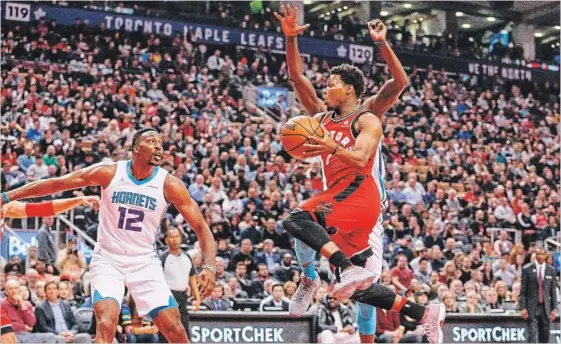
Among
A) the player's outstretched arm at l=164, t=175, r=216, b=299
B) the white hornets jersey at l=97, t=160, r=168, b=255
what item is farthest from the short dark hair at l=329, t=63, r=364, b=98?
the white hornets jersey at l=97, t=160, r=168, b=255

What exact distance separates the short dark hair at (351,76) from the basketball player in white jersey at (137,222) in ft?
5.55

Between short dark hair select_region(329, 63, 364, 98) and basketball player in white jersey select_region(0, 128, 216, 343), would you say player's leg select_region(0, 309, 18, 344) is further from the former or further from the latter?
short dark hair select_region(329, 63, 364, 98)

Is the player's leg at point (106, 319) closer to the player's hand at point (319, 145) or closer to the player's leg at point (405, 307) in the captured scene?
the player's leg at point (405, 307)

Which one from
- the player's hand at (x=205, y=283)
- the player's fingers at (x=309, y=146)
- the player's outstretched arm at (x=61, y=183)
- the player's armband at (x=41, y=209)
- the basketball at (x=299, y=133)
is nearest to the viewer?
the player's fingers at (x=309, y=146)

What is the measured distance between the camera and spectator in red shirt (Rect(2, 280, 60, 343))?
1145 centimetres

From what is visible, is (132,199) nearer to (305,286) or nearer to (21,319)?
(305,286)

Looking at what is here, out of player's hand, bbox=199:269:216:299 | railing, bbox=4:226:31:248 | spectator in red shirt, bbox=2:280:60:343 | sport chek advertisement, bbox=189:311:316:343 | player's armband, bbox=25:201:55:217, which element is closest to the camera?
Answer: player's hand, bbox=199:269:216:299

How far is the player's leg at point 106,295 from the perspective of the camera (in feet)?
23.8

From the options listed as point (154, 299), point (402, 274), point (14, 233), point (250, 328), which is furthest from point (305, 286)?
point (14, 233)

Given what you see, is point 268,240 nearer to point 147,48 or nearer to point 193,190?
point 193,190

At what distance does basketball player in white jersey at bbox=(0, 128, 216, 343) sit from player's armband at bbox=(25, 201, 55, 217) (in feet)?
2.27

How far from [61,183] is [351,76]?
2674mm

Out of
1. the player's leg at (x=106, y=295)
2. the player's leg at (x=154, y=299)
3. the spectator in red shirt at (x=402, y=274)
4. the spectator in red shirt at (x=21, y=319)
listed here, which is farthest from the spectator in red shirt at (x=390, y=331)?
the player's leg at (x=106, y=295)

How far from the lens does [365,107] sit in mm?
7742
